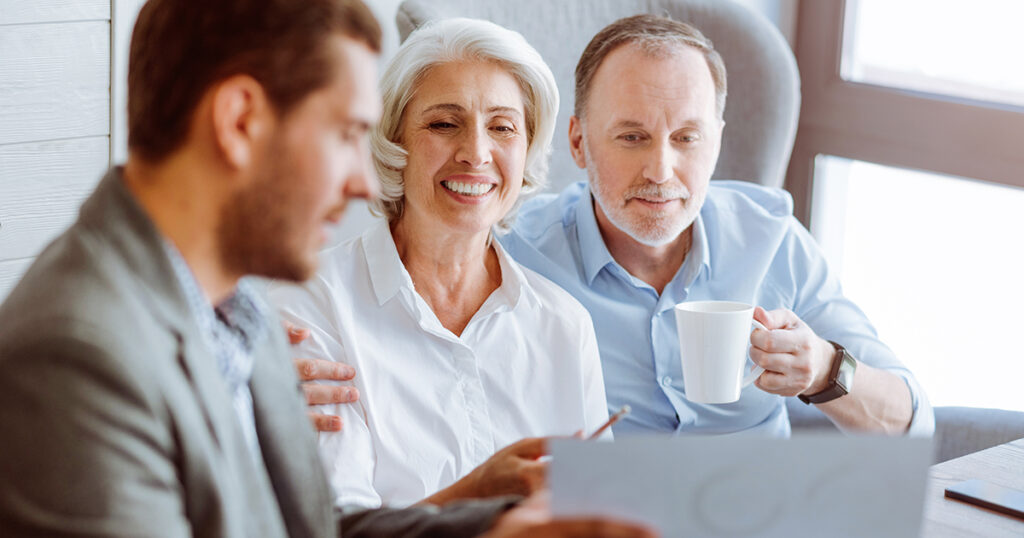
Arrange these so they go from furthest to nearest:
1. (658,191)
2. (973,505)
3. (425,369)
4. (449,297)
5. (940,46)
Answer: (940,46)
(658,191)
(449,297)
(425,369)
(973,505)

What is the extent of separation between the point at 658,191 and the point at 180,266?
111 cm

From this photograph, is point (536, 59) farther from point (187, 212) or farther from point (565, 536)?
point (565, 536)

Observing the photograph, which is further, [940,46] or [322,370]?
[940,46]

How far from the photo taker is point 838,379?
175cm

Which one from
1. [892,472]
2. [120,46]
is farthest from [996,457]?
[120,46]

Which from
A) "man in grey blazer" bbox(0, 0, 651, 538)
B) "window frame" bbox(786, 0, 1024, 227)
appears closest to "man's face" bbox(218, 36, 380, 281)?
"man in grey blazer" bbox(0, 0, 651, 538)

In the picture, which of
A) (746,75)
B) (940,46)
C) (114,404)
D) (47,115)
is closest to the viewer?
(114,404)

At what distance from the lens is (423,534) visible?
3.66ft

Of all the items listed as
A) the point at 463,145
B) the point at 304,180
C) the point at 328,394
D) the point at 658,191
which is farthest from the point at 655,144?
the point at 304,180

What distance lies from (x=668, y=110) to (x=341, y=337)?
68 cm

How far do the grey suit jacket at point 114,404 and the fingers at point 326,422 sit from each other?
1.68ft

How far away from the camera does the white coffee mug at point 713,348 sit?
1.49m

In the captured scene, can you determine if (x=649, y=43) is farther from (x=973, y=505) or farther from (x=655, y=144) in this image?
(x=973, y=505)

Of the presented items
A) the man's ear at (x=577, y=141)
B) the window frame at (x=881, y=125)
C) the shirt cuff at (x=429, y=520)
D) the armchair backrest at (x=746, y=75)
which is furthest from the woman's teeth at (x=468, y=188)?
the window frame at (x=881, y=125)
